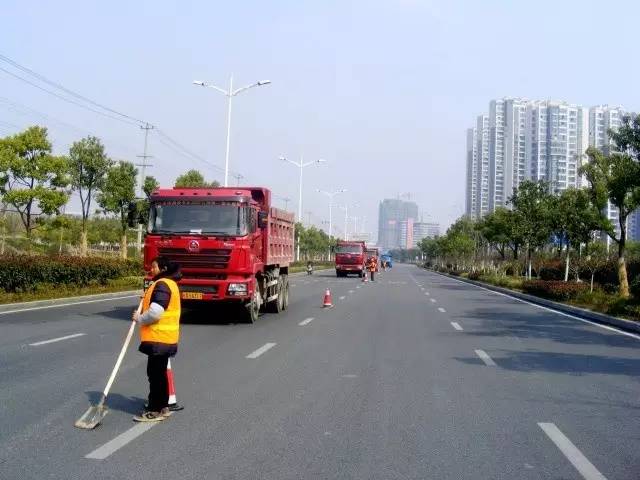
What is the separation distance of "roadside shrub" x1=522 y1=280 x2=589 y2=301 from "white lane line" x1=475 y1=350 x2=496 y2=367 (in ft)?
50.6

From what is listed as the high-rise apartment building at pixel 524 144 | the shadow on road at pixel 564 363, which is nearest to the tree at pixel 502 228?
the high-rise apartment building at pixel 524 144

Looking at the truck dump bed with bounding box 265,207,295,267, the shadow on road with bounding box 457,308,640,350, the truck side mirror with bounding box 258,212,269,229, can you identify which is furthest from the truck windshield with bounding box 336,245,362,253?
the truck side mirror with bounding box 258,212,269,229

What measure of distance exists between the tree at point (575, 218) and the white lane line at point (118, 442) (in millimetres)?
23775

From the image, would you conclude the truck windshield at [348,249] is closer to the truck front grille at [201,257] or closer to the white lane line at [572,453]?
the truck front grille at [201,257]

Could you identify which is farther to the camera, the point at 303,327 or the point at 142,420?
the point at 303,327

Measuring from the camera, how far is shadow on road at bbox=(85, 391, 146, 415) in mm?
7469

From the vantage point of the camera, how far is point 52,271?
2256cm

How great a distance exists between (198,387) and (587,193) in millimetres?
23485

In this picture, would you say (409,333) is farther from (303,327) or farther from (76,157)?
(76,157)

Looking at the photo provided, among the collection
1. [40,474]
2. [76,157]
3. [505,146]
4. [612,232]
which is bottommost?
[40,474]

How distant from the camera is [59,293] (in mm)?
22438

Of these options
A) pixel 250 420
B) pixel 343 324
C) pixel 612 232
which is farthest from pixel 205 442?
pixel 612 232

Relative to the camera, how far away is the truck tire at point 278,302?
20.6m

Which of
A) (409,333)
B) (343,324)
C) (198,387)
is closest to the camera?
(198,387)
